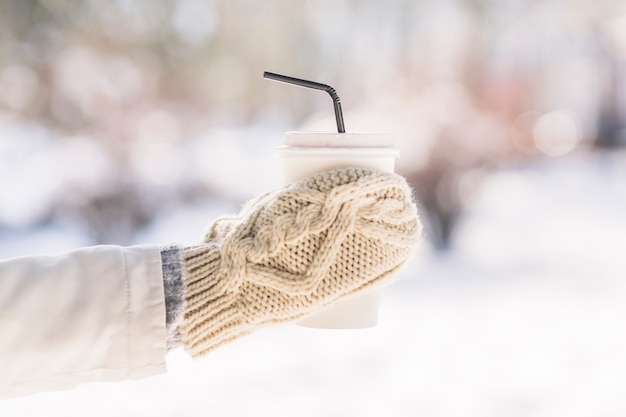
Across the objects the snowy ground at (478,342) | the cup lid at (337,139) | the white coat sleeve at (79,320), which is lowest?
the snowy ground at (478,342)

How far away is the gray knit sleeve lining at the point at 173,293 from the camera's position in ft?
2.14

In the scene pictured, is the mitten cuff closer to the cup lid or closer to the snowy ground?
the cup lid

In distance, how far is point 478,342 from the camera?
171 cm

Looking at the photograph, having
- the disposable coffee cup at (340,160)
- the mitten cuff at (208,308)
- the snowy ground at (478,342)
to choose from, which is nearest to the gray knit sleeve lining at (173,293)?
the mitten cuff at (208,308)

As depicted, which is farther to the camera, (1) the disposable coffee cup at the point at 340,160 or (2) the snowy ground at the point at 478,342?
(2) the snowy ground at the point at 478,342

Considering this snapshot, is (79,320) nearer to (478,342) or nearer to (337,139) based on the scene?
(337,139)

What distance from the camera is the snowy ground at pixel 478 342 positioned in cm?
152

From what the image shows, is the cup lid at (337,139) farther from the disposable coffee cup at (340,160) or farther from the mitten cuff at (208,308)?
the mitten cuff at (208,308)

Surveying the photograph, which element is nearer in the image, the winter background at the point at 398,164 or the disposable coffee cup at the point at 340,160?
the disposable coffee cup at the point at 340,160

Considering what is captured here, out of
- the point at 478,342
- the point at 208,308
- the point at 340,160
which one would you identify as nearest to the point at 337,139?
the point at 340,160

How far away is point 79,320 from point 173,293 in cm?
9

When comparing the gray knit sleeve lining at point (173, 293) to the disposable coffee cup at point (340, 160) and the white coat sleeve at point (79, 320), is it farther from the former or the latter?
the disposable coffee cup at point (340, 160)

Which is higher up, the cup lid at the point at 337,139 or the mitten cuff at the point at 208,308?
the cup lid at the point at 337,139

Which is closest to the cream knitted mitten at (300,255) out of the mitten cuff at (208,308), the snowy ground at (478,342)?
the mitten cuff at (208,308)
